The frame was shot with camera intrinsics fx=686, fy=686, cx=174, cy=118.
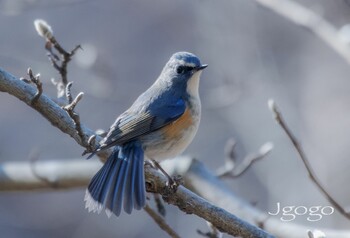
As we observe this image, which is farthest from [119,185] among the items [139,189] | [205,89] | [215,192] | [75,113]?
[205,89]

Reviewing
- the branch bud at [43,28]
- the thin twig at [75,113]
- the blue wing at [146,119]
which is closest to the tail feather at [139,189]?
the blue wing at [146,119]

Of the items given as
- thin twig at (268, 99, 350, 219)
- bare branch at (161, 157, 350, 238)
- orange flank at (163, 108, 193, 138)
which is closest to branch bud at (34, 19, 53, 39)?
orange flank at (163, 108, 193, 138)

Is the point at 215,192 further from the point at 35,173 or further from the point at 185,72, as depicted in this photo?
the point at 35,173

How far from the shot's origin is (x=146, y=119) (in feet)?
12.5

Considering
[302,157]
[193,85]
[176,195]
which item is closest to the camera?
[302,157]

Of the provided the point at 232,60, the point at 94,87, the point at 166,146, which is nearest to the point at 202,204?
the point at 166,146

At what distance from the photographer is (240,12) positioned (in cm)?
655

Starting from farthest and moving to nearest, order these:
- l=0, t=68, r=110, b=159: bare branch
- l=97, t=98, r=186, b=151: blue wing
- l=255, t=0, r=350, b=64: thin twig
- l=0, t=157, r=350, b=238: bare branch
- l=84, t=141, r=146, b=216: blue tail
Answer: l=0, t=157, r=350, b=238: bare branch, l=255, t=0, r=350, b=64: thin twig, l=97, t=98, r=186, b=151: blue wing, l=84, t=141, r=146, b=216: blue tail, l=0, t=68, r=110, b=159: bare branch

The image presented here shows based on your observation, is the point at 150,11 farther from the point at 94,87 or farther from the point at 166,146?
the point at 166,146

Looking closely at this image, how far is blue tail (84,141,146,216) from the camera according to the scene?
3.06 metres

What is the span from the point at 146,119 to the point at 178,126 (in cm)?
19

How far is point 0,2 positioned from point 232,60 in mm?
2258

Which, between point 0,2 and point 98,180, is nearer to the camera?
point 98,180

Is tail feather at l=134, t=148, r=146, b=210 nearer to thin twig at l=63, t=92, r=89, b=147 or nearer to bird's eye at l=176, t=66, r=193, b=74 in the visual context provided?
thin twig at l=63, t=92, r=89, b=147
